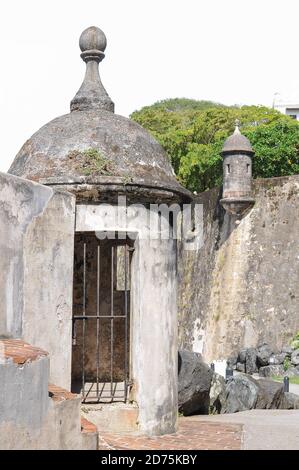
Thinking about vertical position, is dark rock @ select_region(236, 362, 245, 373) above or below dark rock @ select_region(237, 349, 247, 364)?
below

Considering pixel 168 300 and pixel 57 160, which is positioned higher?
pixel 57 160

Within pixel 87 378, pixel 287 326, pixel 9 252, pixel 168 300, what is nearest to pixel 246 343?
pixel 287 326

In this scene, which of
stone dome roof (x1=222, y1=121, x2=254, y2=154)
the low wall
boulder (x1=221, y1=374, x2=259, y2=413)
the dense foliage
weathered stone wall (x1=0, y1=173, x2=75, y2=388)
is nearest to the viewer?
the low wall

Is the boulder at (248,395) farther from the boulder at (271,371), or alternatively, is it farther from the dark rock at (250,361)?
the dark rock at (250,361)

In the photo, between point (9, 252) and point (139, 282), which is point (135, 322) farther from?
point (9, 252)

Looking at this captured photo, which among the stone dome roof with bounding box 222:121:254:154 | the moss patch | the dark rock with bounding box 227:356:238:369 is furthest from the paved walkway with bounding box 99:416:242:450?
the stone dome roof with bounding box 222:121:254:154

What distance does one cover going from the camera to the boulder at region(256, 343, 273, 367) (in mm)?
21531

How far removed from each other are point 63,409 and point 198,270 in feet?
68.1

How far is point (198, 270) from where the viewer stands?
1033 inches

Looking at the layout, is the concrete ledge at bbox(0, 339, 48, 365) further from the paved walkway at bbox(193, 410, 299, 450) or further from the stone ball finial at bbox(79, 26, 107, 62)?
the stone ball finial at bbox(79, 26, 107, 62)

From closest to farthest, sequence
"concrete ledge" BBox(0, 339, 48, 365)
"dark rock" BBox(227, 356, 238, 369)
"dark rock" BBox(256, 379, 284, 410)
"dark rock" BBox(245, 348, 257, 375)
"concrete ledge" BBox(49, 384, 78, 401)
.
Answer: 1. "concrete ledge" BBox(0, 339, 48, 365)
2. "concrete ledge" BBox(49, 384, 78, 401)
3. "dark rock" BBox(256, 379, 284, 410)
4. "dark rock" BBox(245, 348, 257, 375)
5. "dark rock" BBox(227, 356, 238, 369)

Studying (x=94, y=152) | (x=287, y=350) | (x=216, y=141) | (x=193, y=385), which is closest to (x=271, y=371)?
(x=287, y=350)

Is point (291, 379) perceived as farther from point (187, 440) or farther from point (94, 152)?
point (94, 152)

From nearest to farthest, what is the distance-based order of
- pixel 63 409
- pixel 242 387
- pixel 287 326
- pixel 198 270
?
pixel 63 409 < pixel 242 387 < pixel 287 326 < pixel 198 270
